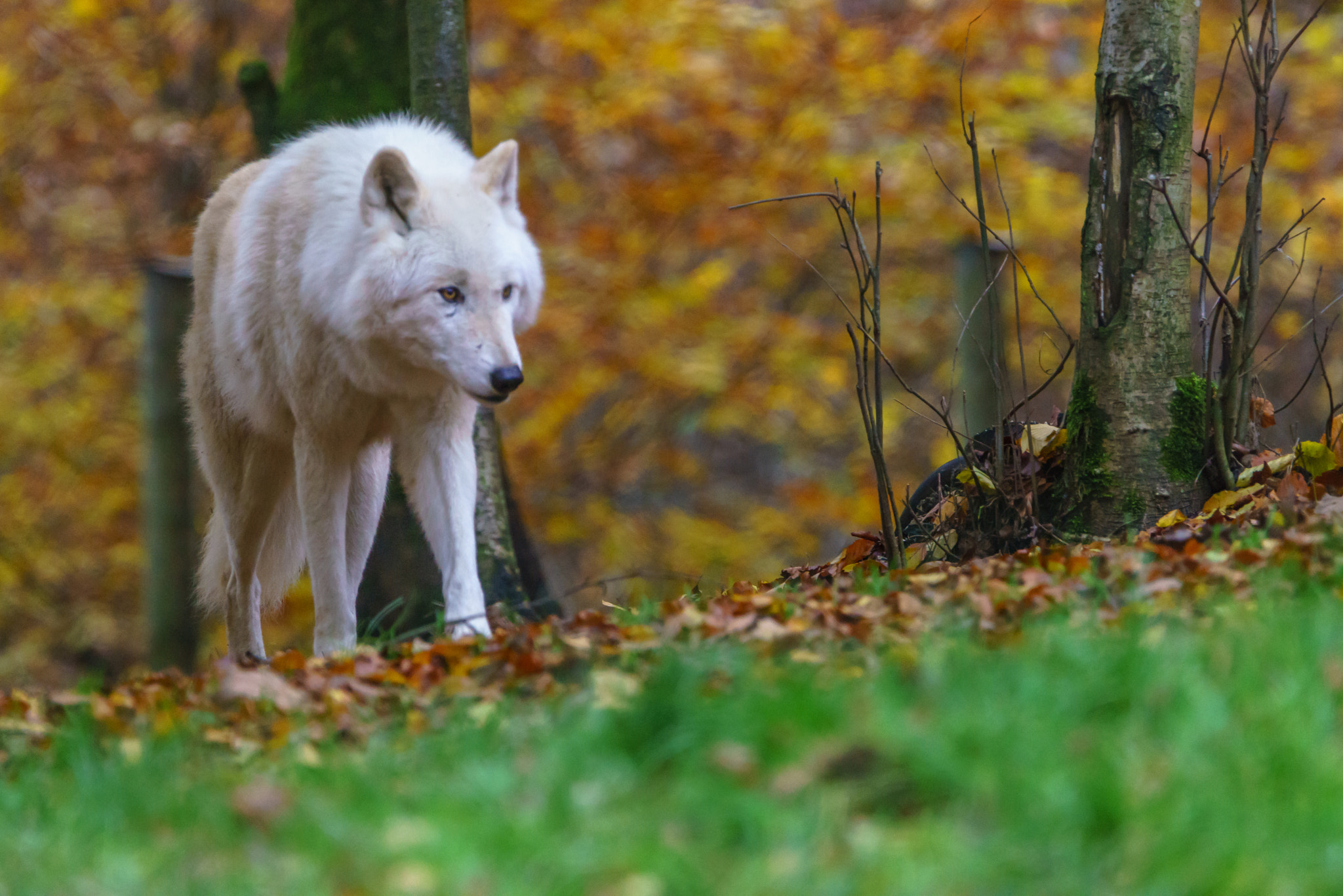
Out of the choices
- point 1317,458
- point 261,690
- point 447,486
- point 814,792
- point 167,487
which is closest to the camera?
point 814,792

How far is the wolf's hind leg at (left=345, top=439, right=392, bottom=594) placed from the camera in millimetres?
5785

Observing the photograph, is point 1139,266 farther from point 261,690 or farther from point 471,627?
point 261,690

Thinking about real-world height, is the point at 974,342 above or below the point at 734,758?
above

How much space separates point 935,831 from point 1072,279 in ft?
32.8

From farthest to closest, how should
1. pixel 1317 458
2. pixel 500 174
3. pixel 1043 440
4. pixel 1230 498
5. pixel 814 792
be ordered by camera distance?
pixel 500 174, pixel 1043 440, pixel 1230 498, pixel 1317 458, pixel 814 792

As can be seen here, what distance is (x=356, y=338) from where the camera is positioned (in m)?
4.94

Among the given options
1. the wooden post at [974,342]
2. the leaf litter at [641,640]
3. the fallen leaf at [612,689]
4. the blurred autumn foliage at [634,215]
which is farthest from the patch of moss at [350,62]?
the fallen leaf at [612,689]

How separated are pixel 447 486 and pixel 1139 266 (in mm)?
2774

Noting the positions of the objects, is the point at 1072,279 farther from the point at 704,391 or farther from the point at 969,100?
the point at 704,391

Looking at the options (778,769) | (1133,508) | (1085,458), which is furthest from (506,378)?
(778,769)

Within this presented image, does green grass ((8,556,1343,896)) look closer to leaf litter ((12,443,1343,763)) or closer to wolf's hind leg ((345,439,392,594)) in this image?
leaf litter ((12,443,1343,763))

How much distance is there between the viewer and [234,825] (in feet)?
7.32

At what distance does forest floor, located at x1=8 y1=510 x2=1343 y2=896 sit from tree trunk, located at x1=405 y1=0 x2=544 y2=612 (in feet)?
9.64

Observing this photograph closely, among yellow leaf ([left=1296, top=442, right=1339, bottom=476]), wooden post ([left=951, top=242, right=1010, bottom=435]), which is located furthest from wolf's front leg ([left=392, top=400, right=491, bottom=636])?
wooden post ([left=951, top=242, right=1010, bottom=435])
